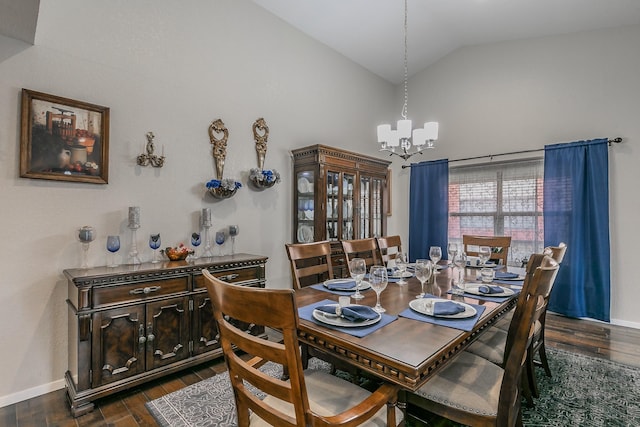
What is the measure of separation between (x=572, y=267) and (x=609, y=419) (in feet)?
7.39

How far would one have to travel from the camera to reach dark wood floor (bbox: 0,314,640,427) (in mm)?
1886

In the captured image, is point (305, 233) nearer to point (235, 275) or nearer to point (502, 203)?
point (235, 275)

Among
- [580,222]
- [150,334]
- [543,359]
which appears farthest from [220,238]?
[580,222]

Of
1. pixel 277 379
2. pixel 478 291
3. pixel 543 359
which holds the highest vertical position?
pixel 478 291

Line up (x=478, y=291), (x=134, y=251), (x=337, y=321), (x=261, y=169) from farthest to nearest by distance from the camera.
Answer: (x=261, y=169), (x=134, y=251), (x=478, y=291), (x=337, y=321)

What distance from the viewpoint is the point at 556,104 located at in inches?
154

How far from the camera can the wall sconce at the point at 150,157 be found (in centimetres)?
257

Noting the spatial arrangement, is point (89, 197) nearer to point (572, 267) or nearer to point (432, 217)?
point (432, 217)

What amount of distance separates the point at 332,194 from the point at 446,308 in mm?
Answer: 2362

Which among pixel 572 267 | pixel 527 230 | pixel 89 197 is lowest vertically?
pixel 572 267

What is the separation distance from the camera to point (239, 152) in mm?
3238

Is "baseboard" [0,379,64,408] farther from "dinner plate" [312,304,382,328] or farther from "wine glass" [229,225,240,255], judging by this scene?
"dinner plate" [312,304,382,328]

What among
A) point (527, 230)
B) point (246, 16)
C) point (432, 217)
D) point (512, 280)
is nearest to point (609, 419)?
point (512, 280)

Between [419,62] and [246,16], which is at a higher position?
[419,62]
